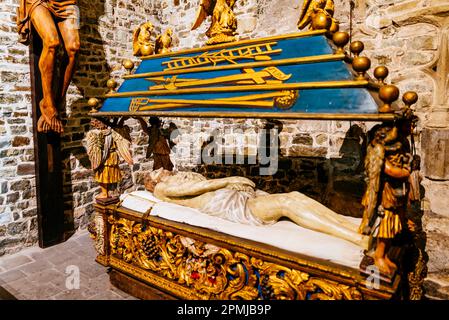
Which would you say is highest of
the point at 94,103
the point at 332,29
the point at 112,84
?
the point at 332,29

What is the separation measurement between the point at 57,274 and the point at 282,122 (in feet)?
13.0

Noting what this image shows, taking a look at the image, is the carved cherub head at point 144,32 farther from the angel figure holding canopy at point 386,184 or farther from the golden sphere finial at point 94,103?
the angel figure holding canopy at point 386,184

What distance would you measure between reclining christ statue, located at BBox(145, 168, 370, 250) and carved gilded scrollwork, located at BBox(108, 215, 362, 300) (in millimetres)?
401

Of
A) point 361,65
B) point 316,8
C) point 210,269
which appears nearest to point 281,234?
point 210,269

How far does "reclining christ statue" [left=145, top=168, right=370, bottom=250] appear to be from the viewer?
8.59 ft

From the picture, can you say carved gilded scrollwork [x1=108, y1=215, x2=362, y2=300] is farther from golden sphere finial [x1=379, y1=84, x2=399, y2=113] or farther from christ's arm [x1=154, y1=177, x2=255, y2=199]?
golden sphere finial [x1=379, y1=84, x2=399, y2=113]

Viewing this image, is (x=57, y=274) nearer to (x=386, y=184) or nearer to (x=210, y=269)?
(x=210, y=269)

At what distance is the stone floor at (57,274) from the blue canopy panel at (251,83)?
196 centimetres

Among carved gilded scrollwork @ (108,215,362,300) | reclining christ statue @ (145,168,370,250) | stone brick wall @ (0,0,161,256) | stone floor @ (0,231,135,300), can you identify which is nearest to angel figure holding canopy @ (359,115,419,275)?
reclining christ statue @ (145,168,370,250)

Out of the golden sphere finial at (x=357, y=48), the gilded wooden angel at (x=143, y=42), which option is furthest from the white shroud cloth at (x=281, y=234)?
the gilded wooden angel at (x=143, y=42)

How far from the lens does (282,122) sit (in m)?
5.35

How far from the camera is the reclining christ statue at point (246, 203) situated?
262cm
